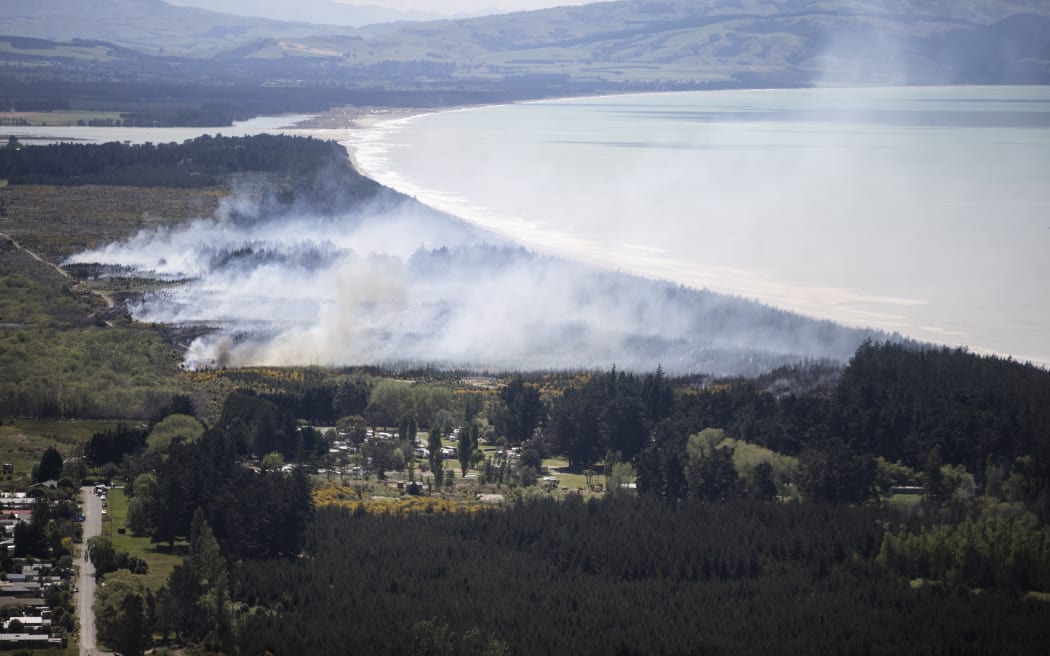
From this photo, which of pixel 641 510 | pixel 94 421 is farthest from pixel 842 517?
pixel 94 421

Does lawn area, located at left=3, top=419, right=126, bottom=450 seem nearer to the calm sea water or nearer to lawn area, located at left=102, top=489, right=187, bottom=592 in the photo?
lawn area, located at left=102, top=489, right=187, bottom=592

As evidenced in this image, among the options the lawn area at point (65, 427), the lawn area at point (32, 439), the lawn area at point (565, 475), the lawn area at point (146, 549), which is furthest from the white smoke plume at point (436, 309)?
the lawn area at point (146, 549)

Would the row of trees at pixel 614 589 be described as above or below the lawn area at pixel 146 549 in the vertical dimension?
above

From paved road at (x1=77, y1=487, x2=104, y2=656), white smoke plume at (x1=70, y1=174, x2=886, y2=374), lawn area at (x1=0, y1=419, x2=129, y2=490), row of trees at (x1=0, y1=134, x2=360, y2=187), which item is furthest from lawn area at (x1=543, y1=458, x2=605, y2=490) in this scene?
row of trees at (x1=0, y1=134, x2=360, y2=187)

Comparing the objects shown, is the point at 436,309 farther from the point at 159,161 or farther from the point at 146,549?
the point at 159,161

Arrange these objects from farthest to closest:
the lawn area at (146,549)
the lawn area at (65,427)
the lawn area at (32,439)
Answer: the lawn area at (65,427), the lawn area at (32,439), the lawn area at (146,549)

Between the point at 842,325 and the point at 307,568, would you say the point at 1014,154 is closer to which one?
the point at 842,325

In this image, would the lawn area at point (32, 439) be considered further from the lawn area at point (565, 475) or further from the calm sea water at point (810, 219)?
the calm sea water at point (810, 219)
